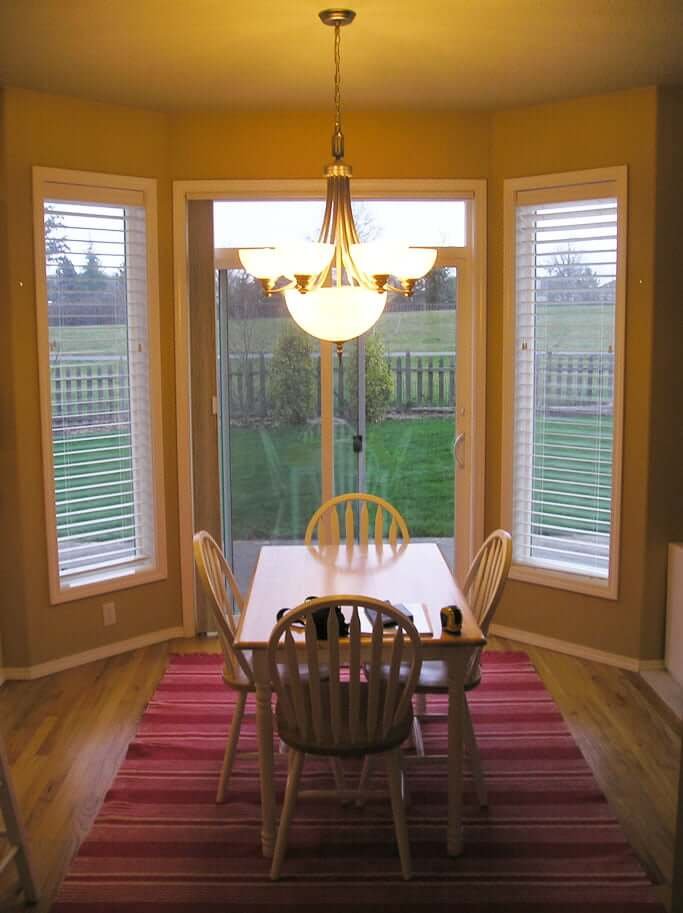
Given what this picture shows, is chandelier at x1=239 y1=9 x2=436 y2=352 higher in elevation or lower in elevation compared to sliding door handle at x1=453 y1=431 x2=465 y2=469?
higher

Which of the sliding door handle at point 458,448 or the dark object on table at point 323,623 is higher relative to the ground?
the sliding door handle at point 458,448

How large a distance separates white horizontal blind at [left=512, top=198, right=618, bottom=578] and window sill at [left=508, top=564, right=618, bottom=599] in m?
0.03

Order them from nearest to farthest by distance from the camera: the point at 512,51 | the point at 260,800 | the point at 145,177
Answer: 1. the point at 260,800
2. the point at 512,51
3. the point at 145,177

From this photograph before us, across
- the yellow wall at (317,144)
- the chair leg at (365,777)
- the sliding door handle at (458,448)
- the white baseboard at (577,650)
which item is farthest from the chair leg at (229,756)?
the yellow wall at (317,144)

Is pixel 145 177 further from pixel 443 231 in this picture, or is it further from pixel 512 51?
pixel 512 51

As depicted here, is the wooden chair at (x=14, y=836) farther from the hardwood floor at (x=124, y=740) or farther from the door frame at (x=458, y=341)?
the door frame at (x=458, y=341)

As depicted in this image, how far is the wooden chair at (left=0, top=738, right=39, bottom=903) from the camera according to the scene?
2670 millimetres

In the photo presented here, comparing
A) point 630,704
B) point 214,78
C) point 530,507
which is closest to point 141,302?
point 214,78

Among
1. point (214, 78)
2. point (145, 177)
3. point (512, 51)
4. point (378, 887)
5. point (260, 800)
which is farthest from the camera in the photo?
point (145, 177)

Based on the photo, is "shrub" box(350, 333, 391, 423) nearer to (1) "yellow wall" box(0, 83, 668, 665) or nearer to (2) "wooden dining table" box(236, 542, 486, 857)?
(1) "yellow wall" box(0, 83, 668, 665)

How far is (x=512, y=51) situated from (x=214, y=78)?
4.24 feet

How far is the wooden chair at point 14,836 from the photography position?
105 inches

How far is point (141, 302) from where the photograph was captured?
4.85 metres

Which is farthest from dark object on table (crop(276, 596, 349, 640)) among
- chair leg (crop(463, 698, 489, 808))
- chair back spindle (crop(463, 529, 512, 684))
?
chair leg (crop(463, 698, 489, 808))
